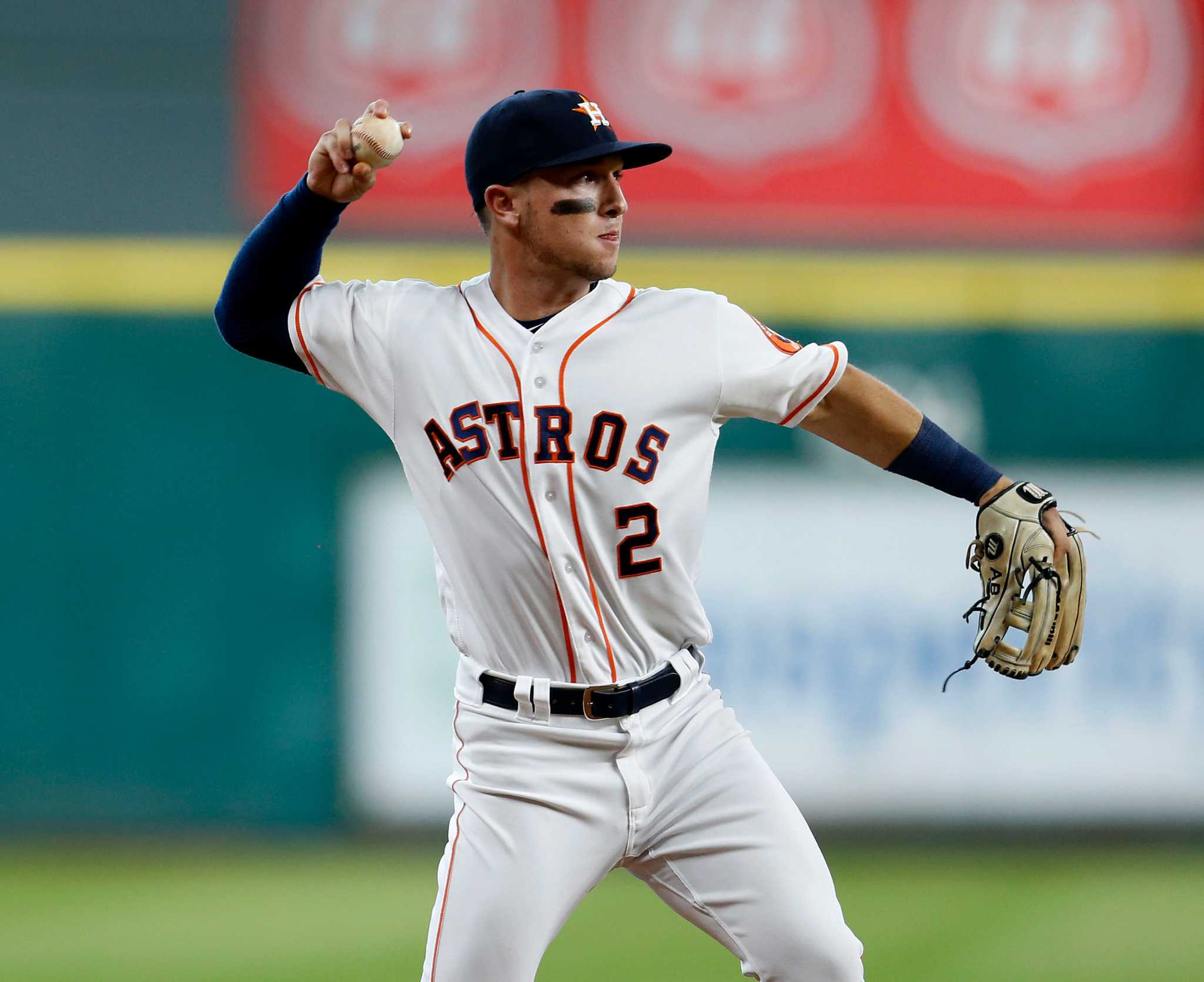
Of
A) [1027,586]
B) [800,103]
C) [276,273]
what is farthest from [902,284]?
[276,273]

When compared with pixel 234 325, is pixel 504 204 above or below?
above

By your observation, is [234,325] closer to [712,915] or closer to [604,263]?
[604,263]

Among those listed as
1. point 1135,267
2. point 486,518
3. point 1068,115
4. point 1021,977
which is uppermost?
point 1068,115

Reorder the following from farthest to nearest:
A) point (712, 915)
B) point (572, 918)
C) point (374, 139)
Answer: point (572, 918)
point (712, 915)
point (374, 139)

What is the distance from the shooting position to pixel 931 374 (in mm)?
5578

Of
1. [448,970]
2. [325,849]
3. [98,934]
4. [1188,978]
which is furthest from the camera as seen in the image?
[325,849]

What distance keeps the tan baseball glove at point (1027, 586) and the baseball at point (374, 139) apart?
1.21 m

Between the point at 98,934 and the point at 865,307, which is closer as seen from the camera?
the point at 98,934

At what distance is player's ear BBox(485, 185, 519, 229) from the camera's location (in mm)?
2650

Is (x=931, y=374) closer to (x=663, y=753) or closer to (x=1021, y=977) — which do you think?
(x=1021, y=977)

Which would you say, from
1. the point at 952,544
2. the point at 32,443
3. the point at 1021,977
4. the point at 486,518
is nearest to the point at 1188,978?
the point at 1021,977

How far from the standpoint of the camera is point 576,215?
261cm

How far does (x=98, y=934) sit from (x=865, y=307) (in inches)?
131

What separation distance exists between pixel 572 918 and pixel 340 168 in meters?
2.92
